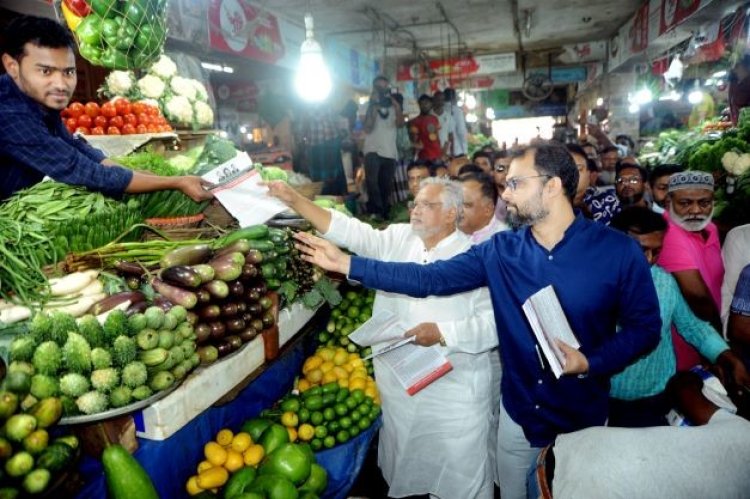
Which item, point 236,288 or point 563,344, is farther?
point 236,288

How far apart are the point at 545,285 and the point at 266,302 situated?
136 cm

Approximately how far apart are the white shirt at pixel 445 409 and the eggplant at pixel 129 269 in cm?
121

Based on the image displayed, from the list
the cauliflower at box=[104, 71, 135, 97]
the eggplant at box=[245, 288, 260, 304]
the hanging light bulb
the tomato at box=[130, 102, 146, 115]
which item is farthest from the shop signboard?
the eggplant at box=[245, 288, 260, 304]

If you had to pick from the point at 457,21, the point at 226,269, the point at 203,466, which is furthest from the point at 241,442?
the point at 457,21

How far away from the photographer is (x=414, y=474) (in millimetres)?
3191

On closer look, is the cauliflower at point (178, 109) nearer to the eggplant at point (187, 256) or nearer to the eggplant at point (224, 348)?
the eggplant at point (187, 256)

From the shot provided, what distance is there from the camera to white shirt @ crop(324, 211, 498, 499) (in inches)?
121

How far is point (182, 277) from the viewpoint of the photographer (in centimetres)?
206

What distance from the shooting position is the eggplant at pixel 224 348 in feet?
7.16

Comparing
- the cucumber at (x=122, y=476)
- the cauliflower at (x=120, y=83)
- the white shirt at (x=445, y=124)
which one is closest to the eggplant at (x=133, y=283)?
the cucumber at (x=122, y=476)

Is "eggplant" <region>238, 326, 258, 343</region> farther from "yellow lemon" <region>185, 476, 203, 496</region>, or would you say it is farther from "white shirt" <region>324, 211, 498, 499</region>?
"white shirt" <region>324, 211, 498, 499</region>

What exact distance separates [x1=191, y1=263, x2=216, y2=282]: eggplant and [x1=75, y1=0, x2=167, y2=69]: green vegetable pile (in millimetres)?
1508

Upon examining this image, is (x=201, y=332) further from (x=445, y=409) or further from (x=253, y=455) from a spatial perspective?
(x=445, y=409)

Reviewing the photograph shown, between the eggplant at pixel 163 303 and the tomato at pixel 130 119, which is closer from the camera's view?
the eggplant at pixel 163 303
